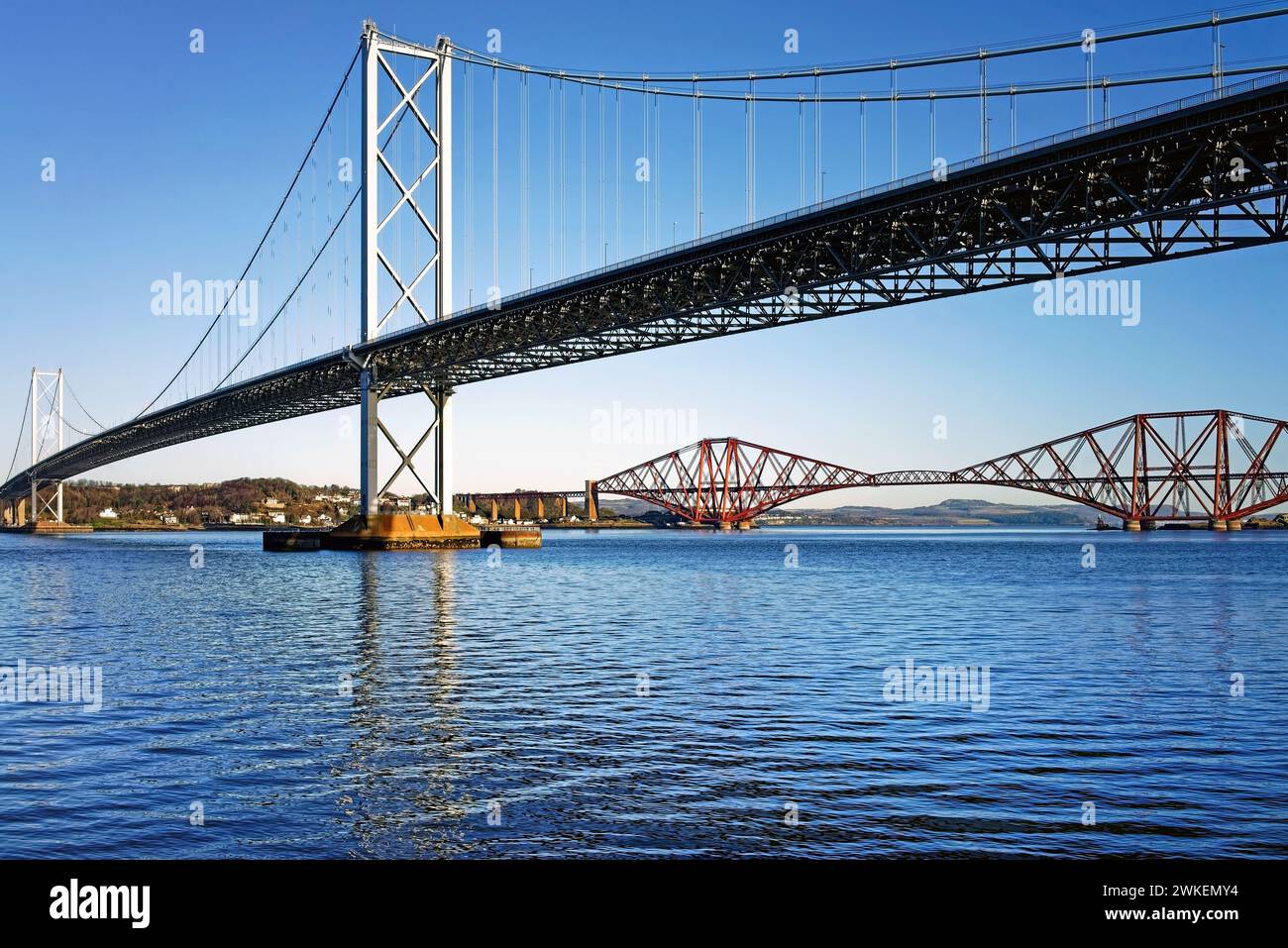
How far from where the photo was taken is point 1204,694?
13516mm

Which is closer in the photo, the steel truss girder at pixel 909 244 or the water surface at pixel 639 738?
the water surface at pixel 639 738

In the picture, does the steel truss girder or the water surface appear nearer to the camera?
the water surface

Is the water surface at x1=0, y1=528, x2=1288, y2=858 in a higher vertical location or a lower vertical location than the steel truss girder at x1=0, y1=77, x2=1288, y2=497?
lower

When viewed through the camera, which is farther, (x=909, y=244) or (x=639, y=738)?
(x=909, y=244)

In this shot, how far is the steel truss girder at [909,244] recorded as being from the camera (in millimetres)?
28547

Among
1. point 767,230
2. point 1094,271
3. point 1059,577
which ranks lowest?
point 1059,577

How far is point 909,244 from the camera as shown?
1499 inches

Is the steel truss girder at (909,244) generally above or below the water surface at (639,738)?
above

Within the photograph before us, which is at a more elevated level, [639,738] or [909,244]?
[909,244]

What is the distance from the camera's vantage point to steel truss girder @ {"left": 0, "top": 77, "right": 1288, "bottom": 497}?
1124 inches
